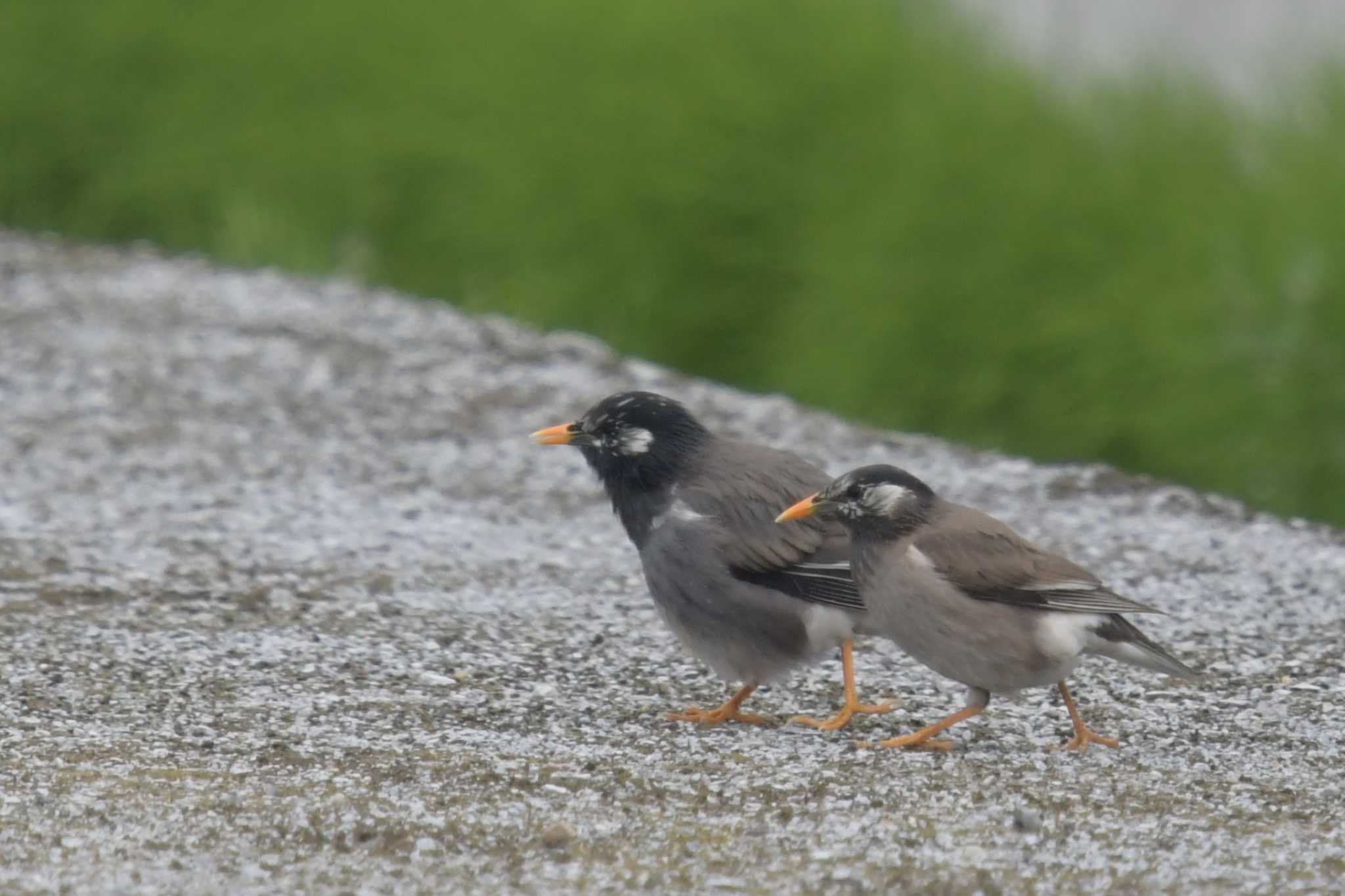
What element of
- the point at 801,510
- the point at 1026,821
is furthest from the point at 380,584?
the point at 1026,821

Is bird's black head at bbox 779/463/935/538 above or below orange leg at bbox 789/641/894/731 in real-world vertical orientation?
above

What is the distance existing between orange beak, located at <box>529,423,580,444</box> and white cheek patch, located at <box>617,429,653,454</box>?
126mm

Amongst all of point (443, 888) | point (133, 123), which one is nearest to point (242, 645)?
point (443, 888)

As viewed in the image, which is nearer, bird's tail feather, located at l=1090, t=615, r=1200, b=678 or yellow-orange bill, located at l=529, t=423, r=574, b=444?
bird's tail feather, located at l=1090, t=615, r=1200, b=678

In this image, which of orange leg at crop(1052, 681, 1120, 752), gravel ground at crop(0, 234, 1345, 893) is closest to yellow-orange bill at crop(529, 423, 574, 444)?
gravel ground at crop(0, 234, 1345, 893)

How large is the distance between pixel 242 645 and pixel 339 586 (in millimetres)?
595

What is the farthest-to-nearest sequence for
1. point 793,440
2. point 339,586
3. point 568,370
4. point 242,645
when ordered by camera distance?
1. point 568,370
2. point 793,440
3. point 339,586
4. point 242,645

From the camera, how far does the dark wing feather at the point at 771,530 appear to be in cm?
423

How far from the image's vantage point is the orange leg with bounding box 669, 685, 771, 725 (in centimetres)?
423

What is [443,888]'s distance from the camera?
128 inches

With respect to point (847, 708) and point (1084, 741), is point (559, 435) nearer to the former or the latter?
point (847, 708)

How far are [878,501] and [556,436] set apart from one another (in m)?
0.83

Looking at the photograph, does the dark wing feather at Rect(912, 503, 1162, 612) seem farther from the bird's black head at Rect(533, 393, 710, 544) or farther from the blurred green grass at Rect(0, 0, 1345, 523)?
the blurred green grass at Rect(0, 0, 1345, 523)

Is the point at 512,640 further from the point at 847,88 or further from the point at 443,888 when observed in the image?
the point at 847,88
